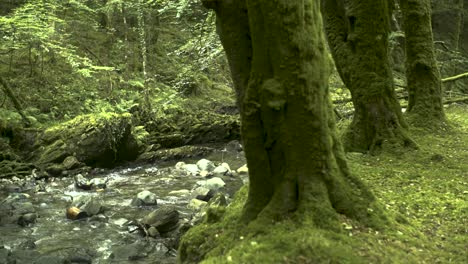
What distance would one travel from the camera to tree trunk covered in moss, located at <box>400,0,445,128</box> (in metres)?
9.00

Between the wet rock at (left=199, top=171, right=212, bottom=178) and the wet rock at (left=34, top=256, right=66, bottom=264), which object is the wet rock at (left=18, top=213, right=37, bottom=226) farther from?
the wet rock at (left=199, top=171, right=212, bottom=178)

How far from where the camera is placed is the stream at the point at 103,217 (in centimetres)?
717

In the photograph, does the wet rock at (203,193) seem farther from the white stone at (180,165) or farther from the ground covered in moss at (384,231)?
the ground covered in moss at (384,231)

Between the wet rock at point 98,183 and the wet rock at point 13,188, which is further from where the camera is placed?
the wet rock at point 98,183

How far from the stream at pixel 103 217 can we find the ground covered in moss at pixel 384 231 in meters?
2.76

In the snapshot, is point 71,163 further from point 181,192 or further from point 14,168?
point 181,192

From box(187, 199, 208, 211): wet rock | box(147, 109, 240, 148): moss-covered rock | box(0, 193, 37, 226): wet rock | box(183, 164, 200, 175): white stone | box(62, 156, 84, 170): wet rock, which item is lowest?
box(187, 199, 208, 211): wet rock

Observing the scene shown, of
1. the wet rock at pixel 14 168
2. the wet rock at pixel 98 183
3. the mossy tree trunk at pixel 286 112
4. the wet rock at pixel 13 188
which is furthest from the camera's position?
the wet rock at pixel 14 168

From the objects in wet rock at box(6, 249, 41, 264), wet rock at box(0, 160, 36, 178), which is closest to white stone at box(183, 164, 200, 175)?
wet rock at box(0, 160, 36, 178)

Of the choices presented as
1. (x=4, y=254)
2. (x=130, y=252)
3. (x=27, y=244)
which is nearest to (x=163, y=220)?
(x=130, y=252)

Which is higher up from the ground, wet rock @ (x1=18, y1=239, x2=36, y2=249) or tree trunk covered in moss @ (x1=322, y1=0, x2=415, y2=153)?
tree trunk covered in moss @ (x1=322, y1=0, x2=415, y2=153)

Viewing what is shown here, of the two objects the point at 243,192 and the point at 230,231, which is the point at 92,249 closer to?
the point at 243,192

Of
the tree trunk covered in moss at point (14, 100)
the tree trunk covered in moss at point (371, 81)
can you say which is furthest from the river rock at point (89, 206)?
the tree trunk covered in moss at point (14, 100)

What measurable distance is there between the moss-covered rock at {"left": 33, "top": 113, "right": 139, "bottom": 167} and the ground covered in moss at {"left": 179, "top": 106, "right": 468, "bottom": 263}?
9.06 metres
